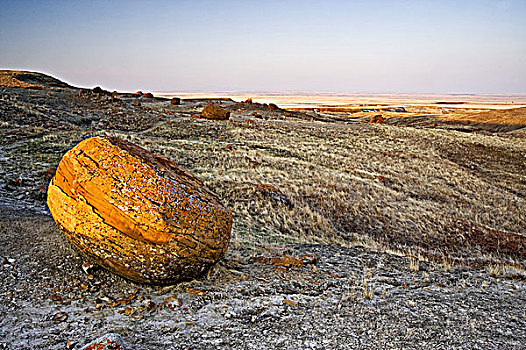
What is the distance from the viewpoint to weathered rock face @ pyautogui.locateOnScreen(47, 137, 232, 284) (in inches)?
222

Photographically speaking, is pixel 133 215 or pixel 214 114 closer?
pixel 133 215

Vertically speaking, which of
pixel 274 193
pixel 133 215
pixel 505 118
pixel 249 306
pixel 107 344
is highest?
pixel 505 118

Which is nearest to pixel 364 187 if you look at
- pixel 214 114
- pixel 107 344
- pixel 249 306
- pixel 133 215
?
pixel 249 306

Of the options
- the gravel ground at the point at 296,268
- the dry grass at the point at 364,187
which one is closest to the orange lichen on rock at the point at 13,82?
the gravel ground at the point at 296,268

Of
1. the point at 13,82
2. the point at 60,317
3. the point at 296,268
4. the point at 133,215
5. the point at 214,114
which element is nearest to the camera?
the point at 60,317

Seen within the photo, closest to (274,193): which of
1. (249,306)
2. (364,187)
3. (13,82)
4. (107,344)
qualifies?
(364,187)

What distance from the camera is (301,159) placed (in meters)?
22.1

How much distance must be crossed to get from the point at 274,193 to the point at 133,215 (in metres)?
8.60

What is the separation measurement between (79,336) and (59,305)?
0.94 meters

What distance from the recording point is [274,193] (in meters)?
13.8

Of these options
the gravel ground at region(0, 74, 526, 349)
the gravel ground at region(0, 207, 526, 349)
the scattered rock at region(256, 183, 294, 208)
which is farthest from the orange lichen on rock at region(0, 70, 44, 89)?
the gravel ground at region(0, 207, 526, 349)

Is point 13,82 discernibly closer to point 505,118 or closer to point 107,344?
point 107,344

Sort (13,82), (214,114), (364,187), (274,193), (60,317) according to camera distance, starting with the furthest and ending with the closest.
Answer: (13,82) < (214,114) < (364,187) < (274,193) < (60,317)

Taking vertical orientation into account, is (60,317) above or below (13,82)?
below
